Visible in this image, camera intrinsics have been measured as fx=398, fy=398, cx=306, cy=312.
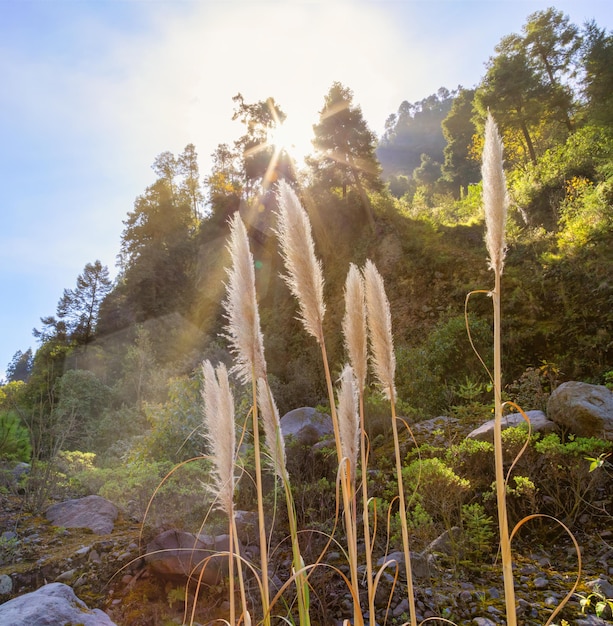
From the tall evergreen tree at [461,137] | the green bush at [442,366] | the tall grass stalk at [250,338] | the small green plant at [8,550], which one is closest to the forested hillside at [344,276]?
the green bush at [442,366]

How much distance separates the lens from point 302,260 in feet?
3.30

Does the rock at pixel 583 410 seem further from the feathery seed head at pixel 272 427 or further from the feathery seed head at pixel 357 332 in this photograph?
the feathery seed head at pixel 272 427

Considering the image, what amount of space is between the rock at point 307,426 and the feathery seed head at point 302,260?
460 centimetres

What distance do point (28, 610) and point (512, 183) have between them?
15.2m

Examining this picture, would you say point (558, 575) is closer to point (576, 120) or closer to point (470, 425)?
point (470, 425)

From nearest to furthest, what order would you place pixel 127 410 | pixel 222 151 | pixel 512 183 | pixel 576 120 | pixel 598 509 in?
pixel 598 509, pixel 127 410, pixel 512 183, pixel 576 120, pixel 222 151

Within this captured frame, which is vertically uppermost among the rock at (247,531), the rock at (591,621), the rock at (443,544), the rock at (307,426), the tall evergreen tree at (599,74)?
the tall evergreen tree at (599,74)

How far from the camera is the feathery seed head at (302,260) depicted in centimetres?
101

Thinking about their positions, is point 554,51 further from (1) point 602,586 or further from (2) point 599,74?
(1) point 602,586

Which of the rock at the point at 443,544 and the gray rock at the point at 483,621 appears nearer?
the gray rock at the point at 483,621

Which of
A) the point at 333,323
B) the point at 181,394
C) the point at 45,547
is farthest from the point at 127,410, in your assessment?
the point at 45,547

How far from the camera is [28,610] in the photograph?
1.93 meters

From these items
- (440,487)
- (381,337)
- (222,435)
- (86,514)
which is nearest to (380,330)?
(381,337)

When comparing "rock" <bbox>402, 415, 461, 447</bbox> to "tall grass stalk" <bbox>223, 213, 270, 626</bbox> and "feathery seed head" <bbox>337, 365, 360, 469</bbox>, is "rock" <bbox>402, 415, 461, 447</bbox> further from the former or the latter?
"tall grass stalk" <bbox>223, 213, 270, 626</bbox>
